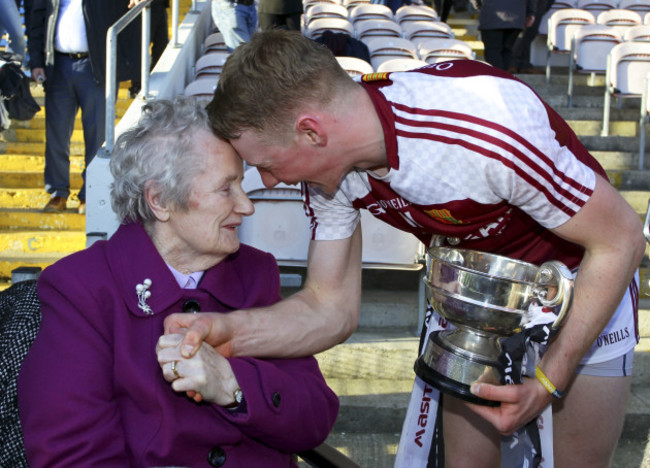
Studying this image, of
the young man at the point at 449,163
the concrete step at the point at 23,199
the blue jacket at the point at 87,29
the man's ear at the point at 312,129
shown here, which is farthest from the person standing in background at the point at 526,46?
the man's ear at the point at 312,129

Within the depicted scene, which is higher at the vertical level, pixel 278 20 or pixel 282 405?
pixel 278 20

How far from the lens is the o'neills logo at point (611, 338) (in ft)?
6.60

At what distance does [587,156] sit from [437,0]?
8.81 metres

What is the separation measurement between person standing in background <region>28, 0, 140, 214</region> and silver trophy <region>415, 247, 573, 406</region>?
12.3 ft

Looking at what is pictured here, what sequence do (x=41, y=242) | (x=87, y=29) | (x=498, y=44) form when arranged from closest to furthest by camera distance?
(x=41, y=242), (x=87, y=29), (x=498, y=44)

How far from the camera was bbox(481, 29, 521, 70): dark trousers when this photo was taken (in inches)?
283

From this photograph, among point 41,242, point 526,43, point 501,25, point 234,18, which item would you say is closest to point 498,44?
point 501,25

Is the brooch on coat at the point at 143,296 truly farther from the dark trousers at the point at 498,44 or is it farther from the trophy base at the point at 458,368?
the dark trousers at the point at 498,44

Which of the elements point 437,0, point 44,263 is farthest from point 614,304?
point 437,0

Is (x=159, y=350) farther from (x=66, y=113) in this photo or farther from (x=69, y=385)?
(x=66, y=113)

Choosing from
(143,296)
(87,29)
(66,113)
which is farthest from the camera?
(66,113)

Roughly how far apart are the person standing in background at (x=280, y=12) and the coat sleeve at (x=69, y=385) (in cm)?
436

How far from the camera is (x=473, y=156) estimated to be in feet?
5.27

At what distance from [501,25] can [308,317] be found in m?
5.62
